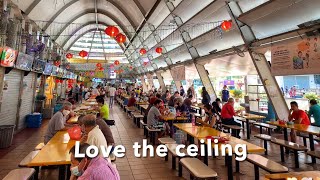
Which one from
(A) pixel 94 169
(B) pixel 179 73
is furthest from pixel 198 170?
(B) pixel 179 73

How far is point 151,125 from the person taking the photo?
19.5 feet

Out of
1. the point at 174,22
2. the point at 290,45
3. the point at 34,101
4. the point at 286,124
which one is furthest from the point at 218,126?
the point at 34,101

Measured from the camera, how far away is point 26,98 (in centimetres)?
880

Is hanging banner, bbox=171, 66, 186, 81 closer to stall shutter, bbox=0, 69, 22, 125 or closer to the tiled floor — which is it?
the tiled floor

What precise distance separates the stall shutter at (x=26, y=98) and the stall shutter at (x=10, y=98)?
1.72 feet

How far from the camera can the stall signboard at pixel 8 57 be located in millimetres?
5440

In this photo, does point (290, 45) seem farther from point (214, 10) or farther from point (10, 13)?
point (10, 13)

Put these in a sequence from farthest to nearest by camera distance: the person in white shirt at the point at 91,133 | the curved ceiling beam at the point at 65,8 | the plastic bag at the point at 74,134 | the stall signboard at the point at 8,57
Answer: the curved ceiling beam at the point at 65,8
the stall signboard at the point at 8,57
the plastic bag at the point at 74,134
the person in white shirt at the point at 91,133

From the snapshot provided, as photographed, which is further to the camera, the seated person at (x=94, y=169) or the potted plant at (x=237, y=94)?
the potted plant at (x=237, y=94)

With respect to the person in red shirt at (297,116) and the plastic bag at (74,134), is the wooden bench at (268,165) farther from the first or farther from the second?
the plastic bag at (74,134)

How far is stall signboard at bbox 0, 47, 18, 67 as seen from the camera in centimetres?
544

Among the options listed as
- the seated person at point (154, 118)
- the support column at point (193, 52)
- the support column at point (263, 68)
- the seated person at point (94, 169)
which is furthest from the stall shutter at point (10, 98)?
the support column at point (263, 68)

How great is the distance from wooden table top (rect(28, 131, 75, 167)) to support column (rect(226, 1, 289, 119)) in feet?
18.6

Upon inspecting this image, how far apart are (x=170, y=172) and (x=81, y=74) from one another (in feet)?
85.5
